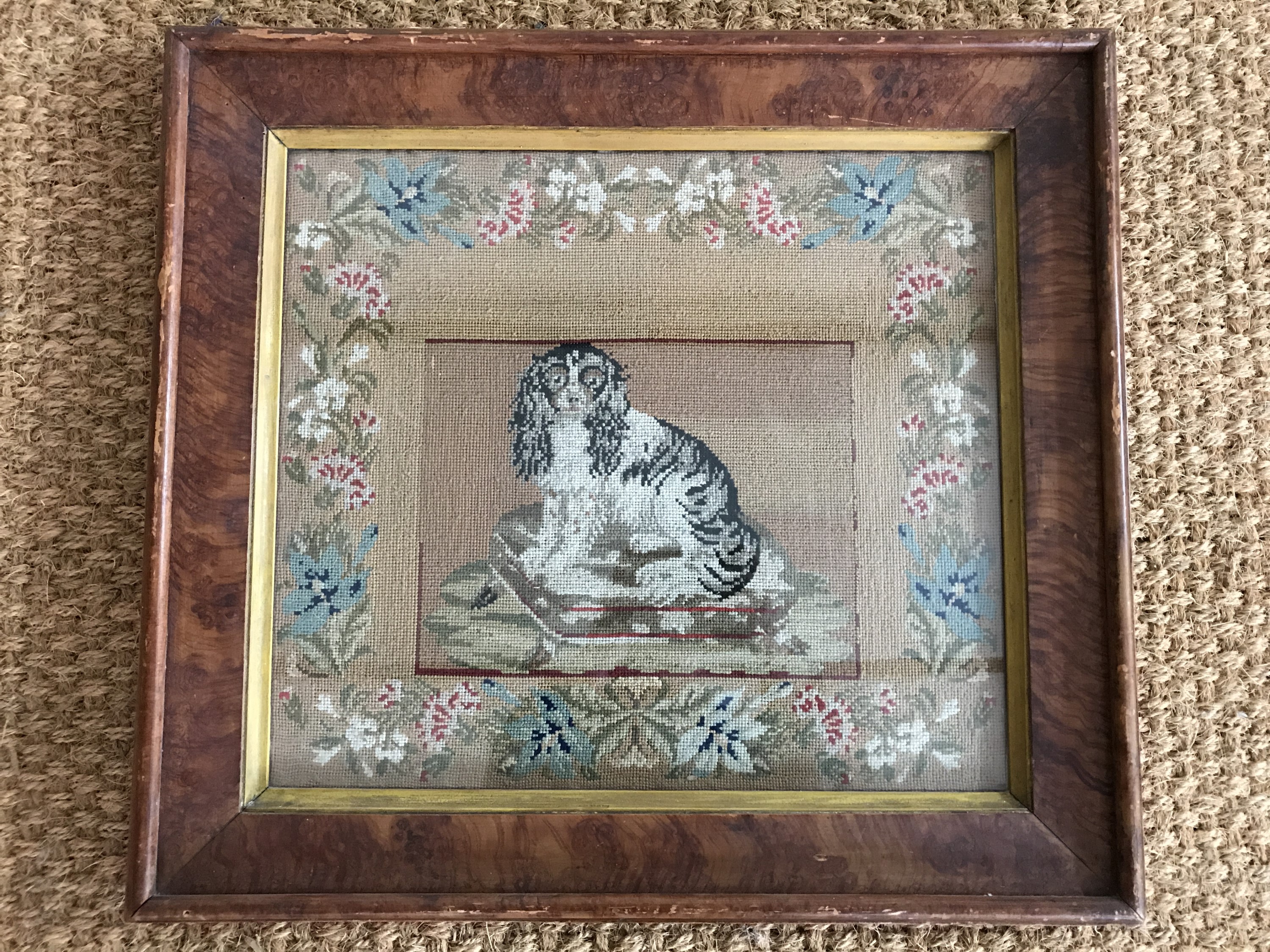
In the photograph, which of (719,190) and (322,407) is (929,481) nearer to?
(719,190)

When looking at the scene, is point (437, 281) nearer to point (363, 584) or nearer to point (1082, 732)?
point (363, 584)

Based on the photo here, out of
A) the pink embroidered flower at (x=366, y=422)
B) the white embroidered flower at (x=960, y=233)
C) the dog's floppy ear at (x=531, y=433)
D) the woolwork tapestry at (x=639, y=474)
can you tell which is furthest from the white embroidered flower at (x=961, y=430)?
the pink embroidered flower at (x=366, y=422)

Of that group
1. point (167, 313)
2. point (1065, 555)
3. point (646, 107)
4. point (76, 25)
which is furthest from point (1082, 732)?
point (76, 25)

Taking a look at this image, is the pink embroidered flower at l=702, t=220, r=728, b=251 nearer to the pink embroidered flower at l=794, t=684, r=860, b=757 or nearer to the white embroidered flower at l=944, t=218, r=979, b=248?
the white embroidered flower at l=944, t=218, r=979, b=248

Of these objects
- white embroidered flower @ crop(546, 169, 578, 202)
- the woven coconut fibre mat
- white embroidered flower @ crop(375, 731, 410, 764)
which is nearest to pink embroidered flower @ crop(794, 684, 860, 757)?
the woven coconut fibre mat

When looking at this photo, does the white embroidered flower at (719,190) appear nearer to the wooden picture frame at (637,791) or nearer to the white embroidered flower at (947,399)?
the wooden picture frame at (637,791)

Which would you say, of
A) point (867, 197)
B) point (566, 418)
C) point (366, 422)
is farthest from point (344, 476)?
point (867, 197)
